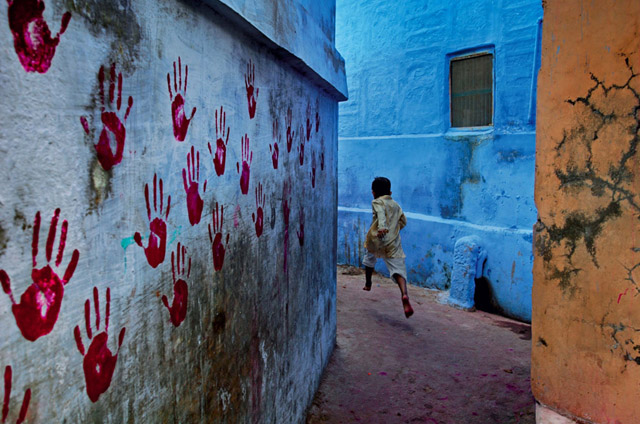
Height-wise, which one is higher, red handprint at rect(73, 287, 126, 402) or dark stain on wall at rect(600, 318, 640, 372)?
red handprint at rect(73, 287, 126, 402)

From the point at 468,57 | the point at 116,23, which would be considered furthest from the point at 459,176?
the point at 116,23

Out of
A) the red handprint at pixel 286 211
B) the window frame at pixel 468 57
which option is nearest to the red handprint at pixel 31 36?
the red handprint at pixel 286 211

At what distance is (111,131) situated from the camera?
1193mm

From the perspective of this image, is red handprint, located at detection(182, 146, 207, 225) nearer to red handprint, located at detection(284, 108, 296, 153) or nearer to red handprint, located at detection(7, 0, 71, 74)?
red handprint, located at detection(7, 0, 71, 74)

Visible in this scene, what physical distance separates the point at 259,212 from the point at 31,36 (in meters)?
1.47

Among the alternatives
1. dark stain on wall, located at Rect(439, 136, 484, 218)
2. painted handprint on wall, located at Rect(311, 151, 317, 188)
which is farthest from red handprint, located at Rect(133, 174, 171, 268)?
dark stain on wall, located at Rect(439, 136, 484, 218)

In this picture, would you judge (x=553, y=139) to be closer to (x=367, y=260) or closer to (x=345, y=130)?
(x=367, y=260)

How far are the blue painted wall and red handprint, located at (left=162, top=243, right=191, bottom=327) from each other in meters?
5.45

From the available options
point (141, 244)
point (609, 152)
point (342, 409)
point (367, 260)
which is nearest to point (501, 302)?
point (367, 260)

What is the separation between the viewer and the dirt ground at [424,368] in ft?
12.0

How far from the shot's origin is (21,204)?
93 cm

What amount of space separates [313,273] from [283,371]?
96cm

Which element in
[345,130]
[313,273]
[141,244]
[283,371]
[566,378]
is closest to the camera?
[141,244]

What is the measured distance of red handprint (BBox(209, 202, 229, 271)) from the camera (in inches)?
71.6
